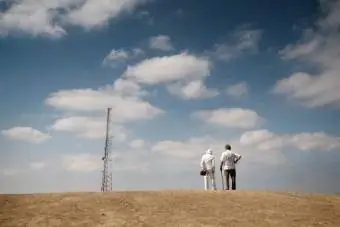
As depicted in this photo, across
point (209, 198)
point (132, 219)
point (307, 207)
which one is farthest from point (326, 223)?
point (132, 219)

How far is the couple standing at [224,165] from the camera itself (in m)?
22.1

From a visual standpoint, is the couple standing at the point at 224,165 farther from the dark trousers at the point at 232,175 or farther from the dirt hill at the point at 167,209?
the dirt hill at the point at 167,209

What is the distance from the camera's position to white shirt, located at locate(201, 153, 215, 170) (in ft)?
73.3

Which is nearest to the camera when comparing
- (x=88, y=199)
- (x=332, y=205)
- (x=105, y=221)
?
(x=105, y=221)

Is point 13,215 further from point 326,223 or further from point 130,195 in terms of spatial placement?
point 326,223

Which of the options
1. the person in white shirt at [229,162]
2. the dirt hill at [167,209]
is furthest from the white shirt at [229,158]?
the dirt hill at [167,209]

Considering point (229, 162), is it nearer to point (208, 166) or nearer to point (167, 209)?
point (208, 166)

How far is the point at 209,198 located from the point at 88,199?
4952 millimetres

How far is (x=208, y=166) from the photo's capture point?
73.3ft

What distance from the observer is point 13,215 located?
16.1 metres

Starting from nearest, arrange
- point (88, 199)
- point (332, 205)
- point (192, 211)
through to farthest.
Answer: point (192, 211) → point (88, 199) → point (332, 205)

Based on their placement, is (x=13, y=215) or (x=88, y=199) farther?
(x=88, y=199)

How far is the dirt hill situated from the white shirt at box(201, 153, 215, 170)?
267 centimetres

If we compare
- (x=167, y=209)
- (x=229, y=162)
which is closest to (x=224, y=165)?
(x=229, y=162)
